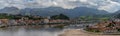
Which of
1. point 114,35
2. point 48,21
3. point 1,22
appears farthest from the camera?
point 48,21

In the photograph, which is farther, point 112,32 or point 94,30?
point 94,30

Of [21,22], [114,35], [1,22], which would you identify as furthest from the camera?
[21,22]

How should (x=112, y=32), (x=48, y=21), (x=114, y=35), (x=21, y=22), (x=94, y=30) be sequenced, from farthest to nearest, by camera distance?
(x=48, y=21) < (x=21, y=22) < (x=94, y=30) < (x=112, y=32) < (x=114, y=35)

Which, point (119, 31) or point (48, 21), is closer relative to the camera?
point (119, 31)

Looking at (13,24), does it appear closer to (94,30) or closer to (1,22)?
(1,22)

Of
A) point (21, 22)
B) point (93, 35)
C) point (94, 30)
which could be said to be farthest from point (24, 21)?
point (93, 35)

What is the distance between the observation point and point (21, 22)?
241 feet

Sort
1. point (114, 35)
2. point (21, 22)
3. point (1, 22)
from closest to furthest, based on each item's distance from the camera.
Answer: point (114, 35) < point (1, 22) < point (21, 22)

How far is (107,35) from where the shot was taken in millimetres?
31203

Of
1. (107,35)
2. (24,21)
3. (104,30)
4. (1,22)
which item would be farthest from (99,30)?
(24,21)

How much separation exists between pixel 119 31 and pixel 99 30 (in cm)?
225

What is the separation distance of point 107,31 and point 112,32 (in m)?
0.77

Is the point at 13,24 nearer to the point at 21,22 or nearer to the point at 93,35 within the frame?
the point at 21,22

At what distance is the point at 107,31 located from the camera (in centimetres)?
3447
